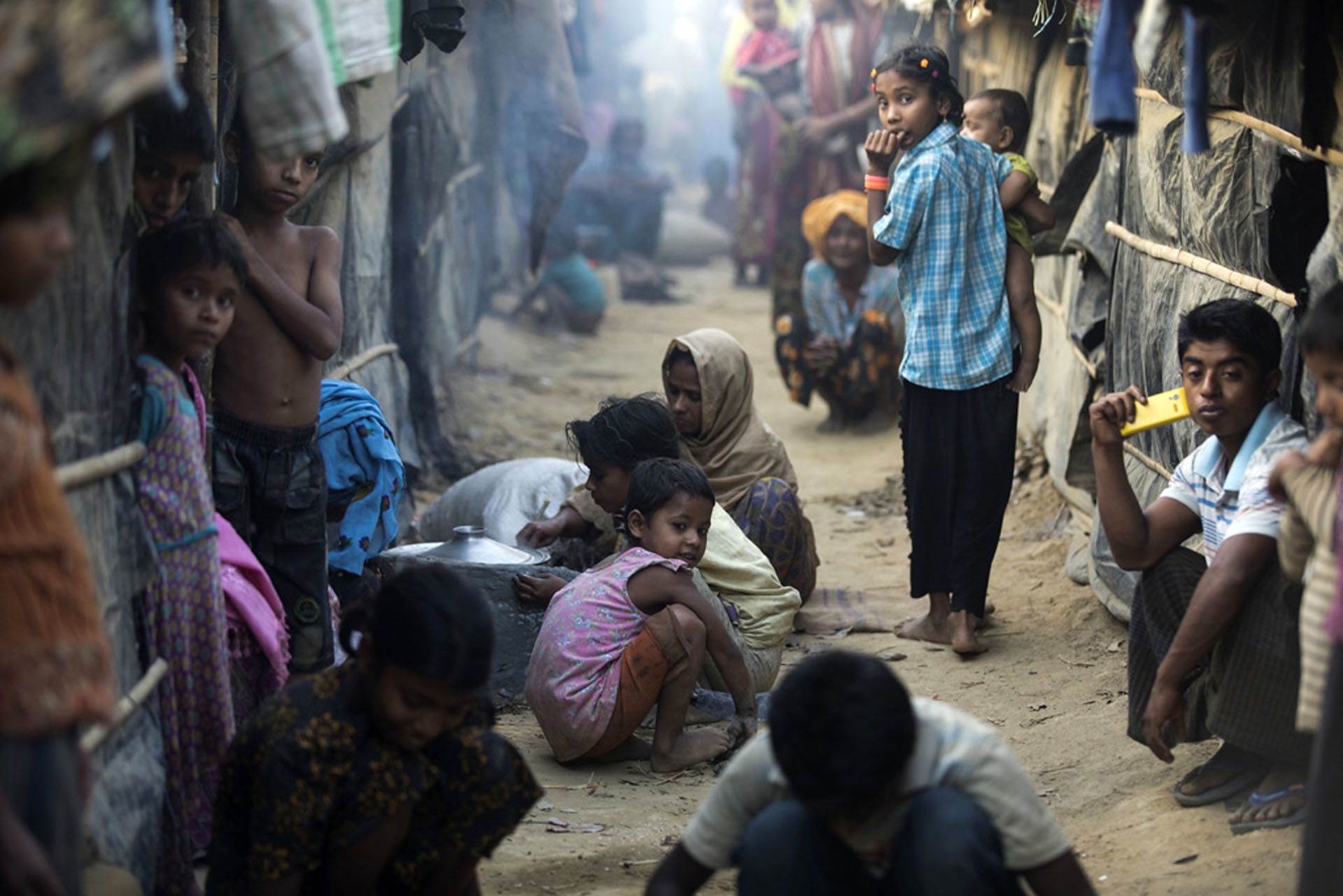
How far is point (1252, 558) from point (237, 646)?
1.97 meters

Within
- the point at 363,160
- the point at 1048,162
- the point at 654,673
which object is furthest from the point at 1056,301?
the point at 654,673

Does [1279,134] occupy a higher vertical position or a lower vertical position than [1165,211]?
higher

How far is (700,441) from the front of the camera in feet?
13.6

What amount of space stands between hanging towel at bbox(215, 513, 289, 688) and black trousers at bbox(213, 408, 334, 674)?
19 cm

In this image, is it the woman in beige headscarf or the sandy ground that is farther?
the woman in beige headscarf

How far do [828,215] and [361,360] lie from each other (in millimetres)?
3027

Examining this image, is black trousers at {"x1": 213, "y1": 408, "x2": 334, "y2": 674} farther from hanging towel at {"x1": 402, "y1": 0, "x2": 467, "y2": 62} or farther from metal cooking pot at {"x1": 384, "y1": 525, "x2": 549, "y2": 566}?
hanging towel at {"x1": 402, "y1": 0, "x2": 467, "y2": 62}

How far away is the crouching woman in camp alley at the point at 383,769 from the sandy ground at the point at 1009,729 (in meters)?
0.50

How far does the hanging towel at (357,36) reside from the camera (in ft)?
7.55

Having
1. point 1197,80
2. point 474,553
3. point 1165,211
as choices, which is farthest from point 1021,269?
point 1197,80

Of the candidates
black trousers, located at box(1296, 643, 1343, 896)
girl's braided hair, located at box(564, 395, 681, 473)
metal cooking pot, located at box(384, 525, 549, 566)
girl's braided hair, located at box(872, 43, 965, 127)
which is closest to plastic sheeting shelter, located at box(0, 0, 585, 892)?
metal cooking pot, located at box(384, 525, 549, 566)

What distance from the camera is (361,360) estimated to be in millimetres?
4871

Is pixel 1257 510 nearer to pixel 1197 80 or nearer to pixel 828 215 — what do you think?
pixel 1197 80

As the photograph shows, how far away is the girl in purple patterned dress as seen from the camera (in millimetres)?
2275
